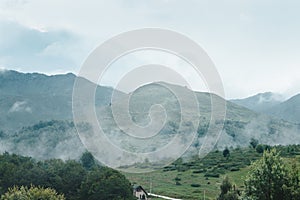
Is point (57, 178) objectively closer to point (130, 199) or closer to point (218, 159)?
point (130, 199)

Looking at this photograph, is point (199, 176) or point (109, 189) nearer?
point (109, 189)

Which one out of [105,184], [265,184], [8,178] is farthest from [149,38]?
[8,178]

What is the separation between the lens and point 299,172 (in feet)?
96.6

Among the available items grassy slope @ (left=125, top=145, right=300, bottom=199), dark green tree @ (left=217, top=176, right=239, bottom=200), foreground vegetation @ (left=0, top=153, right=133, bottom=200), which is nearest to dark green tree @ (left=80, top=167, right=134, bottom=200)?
foreground vegetation @ (left=0, top=153, right=133, bottom=200)

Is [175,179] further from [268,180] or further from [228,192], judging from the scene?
[268,180]

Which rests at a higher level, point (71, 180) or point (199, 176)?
point (71, 180)

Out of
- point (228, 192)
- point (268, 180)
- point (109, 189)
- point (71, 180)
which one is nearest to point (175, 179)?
point (71, 180)

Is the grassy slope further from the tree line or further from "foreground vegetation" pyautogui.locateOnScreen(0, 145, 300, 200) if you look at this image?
the tree line

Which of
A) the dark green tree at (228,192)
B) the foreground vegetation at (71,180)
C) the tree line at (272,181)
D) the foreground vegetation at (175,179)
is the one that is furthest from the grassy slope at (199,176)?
the tree line at (272,181)

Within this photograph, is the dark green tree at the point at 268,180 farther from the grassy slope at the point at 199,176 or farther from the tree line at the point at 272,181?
the grassy slope at the point at 199,176

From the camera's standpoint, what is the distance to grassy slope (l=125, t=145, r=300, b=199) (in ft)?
268

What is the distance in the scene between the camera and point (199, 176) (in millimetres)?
98188

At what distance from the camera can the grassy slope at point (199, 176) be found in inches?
3211

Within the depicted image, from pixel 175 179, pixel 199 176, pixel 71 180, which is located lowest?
pixel 175 179
